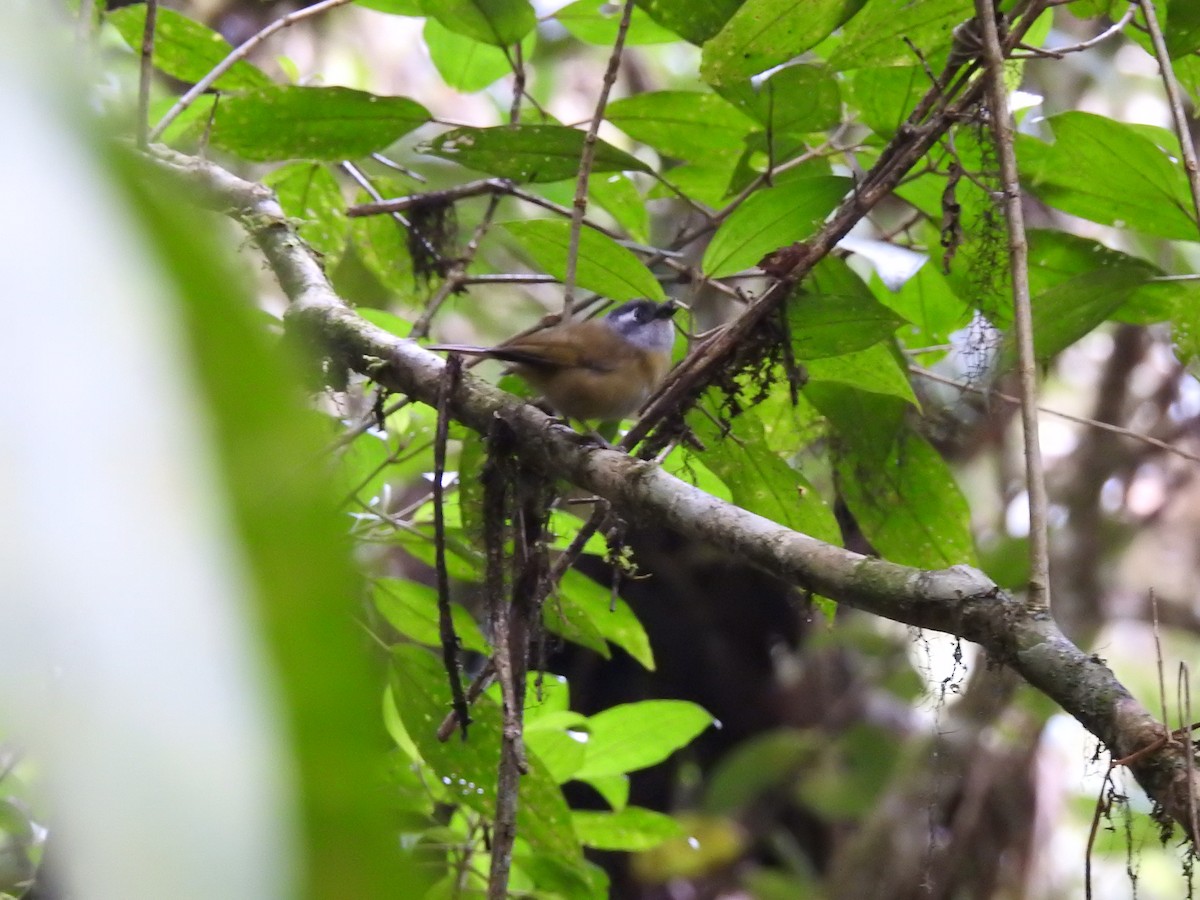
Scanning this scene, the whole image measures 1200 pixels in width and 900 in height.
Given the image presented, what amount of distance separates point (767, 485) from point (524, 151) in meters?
0.85

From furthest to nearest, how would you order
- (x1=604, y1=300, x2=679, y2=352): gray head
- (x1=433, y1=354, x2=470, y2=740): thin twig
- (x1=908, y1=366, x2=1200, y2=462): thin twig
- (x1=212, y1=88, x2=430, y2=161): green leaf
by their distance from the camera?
(x1=604, y1=300, x2=679, y2=352): gray head < (x1=212, y1=88, x2=430, y2=161): green leaf < (x1=908, y1=366, x2=1200, y2=462): thin twig < (x1=433, y1=354, x2=470, y2=740): thin twig

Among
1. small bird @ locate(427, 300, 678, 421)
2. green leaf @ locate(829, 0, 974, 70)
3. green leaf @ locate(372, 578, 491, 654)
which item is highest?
green leaf @ locate(829, 0, 974, 70)

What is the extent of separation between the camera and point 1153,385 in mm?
5211

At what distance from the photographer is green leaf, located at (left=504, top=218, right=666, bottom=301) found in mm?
1962

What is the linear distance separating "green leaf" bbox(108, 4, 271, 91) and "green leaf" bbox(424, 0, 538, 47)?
0.44m

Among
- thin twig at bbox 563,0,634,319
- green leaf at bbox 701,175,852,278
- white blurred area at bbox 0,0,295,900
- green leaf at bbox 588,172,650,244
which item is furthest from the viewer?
green leaf at bbox 588,172,650,244

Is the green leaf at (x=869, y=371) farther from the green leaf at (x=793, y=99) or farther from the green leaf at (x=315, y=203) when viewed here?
the green leaf at (x=315, y=203)

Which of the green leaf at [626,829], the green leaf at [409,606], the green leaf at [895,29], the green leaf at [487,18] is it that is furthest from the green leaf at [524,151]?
the green leaf at [626,829]

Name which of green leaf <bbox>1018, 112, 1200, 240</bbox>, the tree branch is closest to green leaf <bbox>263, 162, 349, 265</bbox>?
the tree branch

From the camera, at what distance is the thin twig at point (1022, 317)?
1250 millimetres

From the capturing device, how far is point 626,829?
2.43 meters

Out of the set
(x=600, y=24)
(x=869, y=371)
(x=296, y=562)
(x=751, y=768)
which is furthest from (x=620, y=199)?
(x=751, y=768)

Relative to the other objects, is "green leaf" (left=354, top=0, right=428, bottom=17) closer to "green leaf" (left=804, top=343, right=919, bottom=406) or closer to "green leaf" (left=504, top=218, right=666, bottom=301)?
"green leaf" (left=504, top=218, right=666, bottom=301)

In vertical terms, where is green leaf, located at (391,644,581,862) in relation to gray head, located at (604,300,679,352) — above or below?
below
